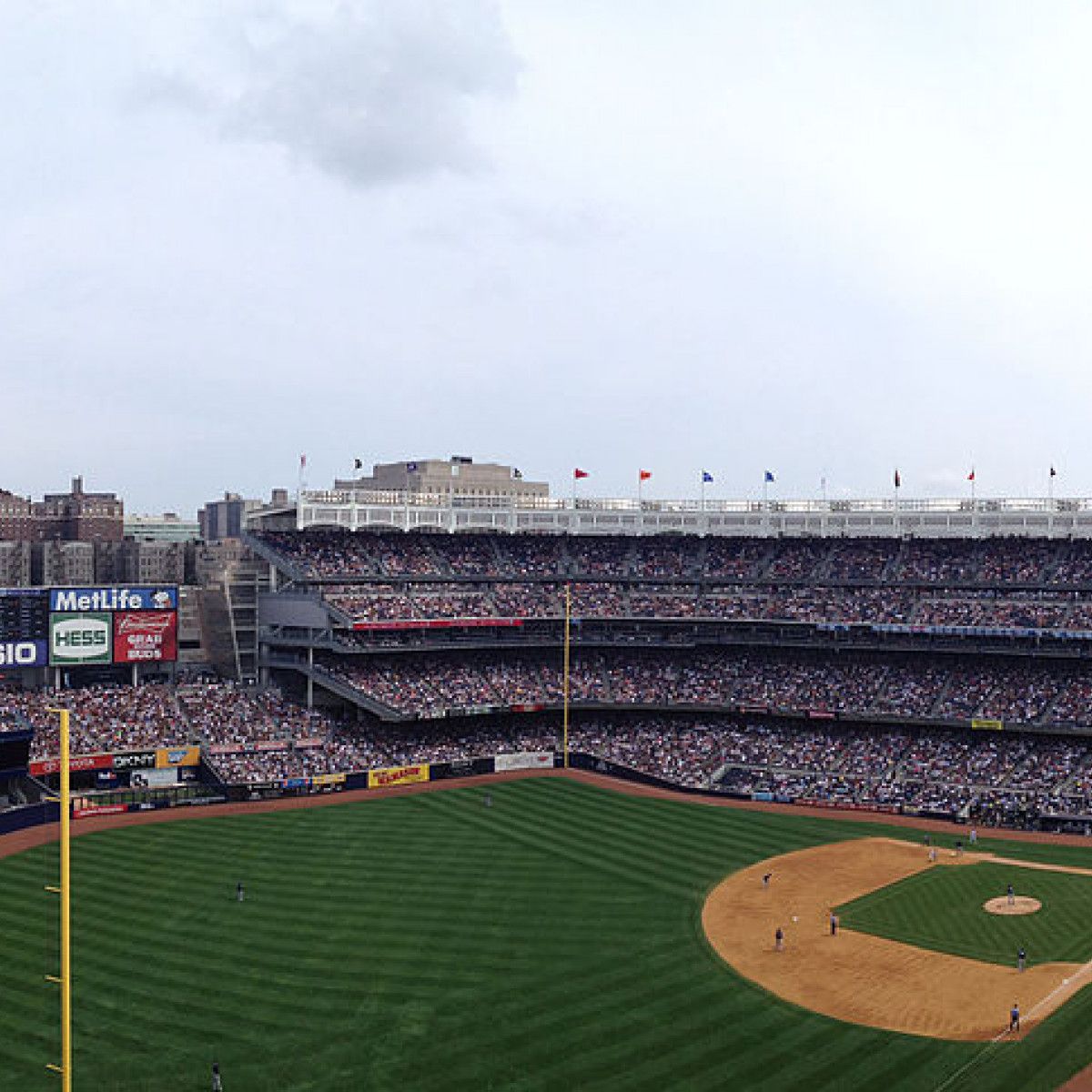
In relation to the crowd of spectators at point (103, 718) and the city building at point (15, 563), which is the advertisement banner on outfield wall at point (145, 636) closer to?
the crowd of spectators at point (103, 718)

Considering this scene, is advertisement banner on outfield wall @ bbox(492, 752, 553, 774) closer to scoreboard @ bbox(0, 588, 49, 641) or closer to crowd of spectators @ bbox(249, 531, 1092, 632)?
crowd of spectators @ bbox(249, 531, 1092, 632)

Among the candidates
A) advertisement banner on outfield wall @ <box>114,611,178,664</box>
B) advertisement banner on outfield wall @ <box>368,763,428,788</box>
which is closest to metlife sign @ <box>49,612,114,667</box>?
advertisement banner on outfield wall @ <box>114,611,178,664</box>

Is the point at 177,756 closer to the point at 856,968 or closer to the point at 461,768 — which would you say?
the point at 461,768

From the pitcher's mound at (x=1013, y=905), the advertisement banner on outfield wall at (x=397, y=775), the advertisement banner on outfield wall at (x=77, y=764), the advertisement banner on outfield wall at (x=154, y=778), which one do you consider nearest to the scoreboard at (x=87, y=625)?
the advertisement banner on outfield wall at (x=77, y=764)

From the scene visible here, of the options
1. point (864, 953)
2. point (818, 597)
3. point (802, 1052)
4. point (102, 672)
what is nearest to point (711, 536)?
point (818, 597)

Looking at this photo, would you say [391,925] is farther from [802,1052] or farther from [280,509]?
[280,509]
